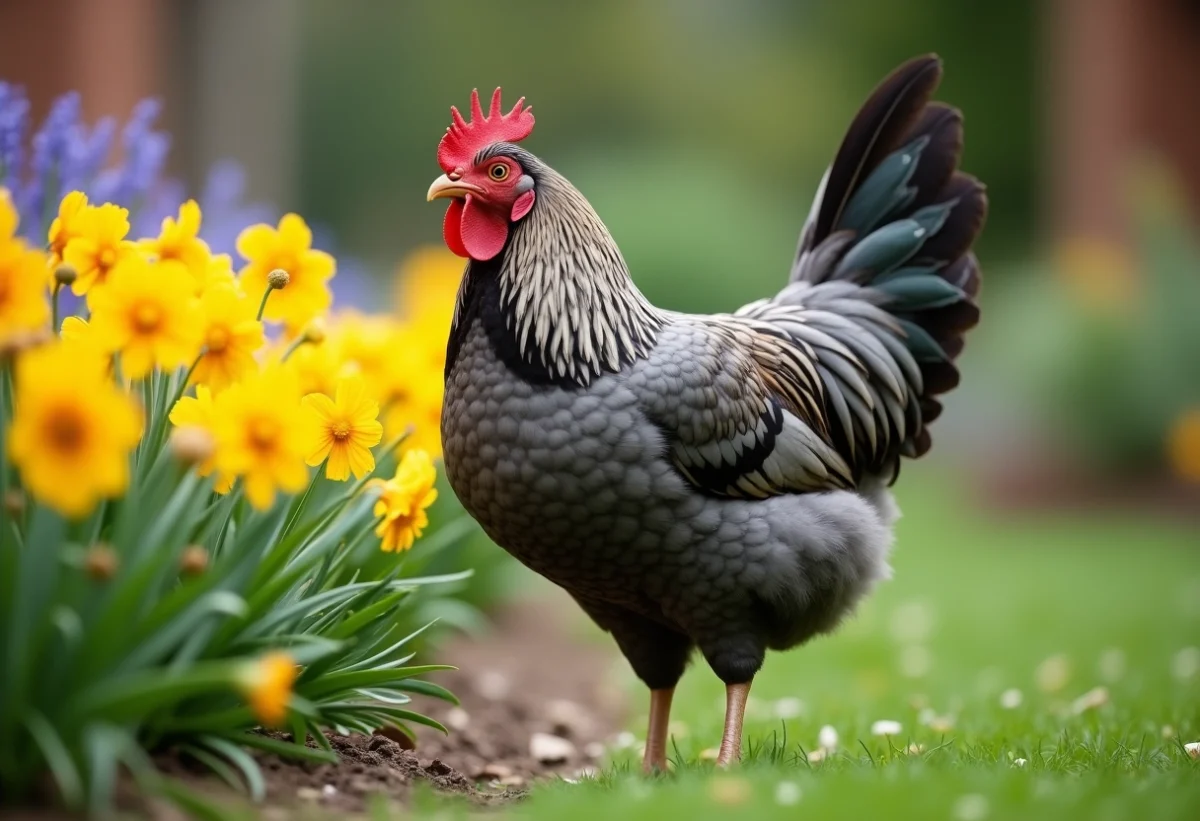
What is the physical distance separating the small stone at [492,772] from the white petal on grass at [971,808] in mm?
1520

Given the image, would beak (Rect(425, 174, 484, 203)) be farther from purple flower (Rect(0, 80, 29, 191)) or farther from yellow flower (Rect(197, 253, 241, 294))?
purple flower (Rect(0, 80, 29, 191))

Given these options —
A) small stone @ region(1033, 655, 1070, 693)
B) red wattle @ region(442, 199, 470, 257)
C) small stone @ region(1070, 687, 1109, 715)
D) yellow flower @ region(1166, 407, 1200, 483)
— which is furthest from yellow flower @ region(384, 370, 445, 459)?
yellow flower @ region(1166, 407, 1200, 483)

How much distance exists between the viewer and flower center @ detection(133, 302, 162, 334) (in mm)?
2449

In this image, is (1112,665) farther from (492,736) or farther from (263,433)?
(263,433)

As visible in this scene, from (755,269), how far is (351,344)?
7.53 meters

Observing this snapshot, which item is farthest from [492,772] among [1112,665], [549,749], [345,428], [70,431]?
[1112,665]

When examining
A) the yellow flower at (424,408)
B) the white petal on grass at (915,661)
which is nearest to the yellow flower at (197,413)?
the yellow flower at (424,408)

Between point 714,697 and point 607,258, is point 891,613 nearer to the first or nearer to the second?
point 714,697

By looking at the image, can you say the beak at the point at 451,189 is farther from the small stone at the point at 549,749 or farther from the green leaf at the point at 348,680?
the small stone at the point at 549,749

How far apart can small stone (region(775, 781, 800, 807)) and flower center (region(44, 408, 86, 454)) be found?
1532mm

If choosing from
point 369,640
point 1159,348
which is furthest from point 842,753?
point 1159,348

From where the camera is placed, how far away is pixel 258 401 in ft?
7.75

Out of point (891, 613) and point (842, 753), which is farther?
point (891, 613)

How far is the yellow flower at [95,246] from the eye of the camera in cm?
276
